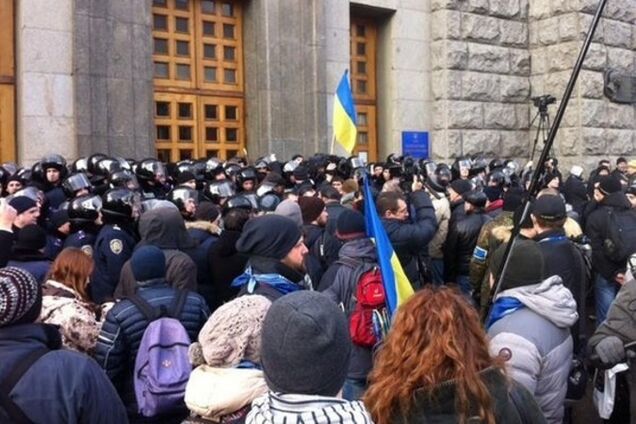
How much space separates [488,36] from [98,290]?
12431 mm

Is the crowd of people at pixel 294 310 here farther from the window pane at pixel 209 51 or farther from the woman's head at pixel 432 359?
the window pane at pixel 209 51

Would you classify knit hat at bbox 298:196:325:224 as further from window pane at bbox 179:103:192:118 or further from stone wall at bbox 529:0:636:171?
stone wall at bbox 529:0:636:171

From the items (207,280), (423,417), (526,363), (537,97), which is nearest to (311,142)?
(537,97)

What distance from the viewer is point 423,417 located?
7.05 feet

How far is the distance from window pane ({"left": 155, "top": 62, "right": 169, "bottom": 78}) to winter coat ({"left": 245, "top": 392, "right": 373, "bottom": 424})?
440 inches

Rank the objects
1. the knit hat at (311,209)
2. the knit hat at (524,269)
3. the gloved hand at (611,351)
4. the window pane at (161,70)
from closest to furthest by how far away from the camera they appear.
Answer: the knit hat at (524,269)
the gloved hand at (611,351)
the knit hat at (311,209)
the window pane at (161,70)

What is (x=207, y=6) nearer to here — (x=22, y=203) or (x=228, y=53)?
(x=228, y=53)

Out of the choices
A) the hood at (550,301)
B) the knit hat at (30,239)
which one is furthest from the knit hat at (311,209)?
the hood at (550,301)

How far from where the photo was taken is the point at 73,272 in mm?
4008

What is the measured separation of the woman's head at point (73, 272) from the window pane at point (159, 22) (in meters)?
8.95

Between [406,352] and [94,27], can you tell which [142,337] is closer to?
[406,352]

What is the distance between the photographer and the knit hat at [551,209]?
15.3ft

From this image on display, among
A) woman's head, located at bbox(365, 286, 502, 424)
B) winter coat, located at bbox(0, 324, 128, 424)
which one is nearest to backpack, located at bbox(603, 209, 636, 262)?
woman's head, located at bbox(365, 286, 502, 424)

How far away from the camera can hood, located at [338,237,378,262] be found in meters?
4.54
